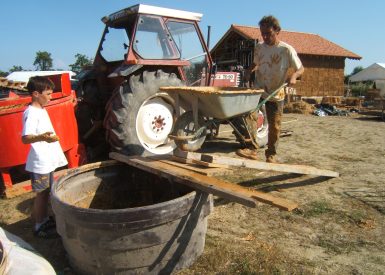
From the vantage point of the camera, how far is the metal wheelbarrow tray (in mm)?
3633

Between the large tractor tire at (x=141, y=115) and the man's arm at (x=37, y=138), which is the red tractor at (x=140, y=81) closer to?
the large tractor tire at (x=141, y=115)

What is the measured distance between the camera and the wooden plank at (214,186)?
2.41 m

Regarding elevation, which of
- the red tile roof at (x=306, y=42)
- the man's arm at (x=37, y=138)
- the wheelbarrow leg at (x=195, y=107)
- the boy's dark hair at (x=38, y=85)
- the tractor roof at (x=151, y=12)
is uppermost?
the red tile roof at (x=306, y=42)

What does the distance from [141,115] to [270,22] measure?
82.9 inches

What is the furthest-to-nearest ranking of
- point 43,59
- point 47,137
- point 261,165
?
1. point 43,59
2. point 261,165
3. point 47,137

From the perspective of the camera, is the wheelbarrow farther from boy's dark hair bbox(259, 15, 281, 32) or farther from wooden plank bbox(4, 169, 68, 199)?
wooden plank bbox(4, 169, 68, 199)

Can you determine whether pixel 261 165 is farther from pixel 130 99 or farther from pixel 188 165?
pixel 130 99

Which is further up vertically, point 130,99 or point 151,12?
point 151,12

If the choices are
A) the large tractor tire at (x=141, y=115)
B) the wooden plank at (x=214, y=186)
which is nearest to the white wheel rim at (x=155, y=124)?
the large tractor tire at (x=141, y=115)

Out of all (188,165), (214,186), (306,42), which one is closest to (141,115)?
(188,165)

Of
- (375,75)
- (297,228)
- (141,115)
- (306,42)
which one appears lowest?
(297,228)

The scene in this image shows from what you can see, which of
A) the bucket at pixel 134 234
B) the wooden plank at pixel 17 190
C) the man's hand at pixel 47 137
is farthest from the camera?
the wooden plank at pixel 17 190

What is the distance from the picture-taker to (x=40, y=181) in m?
3.21

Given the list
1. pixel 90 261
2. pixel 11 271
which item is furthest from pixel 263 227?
pixel 11 271
